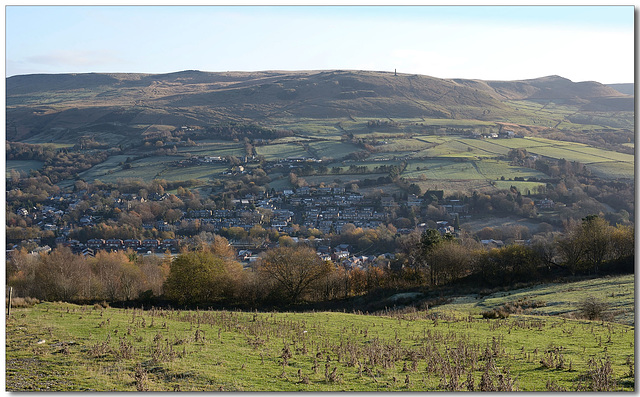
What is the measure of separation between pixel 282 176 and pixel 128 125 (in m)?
78.0

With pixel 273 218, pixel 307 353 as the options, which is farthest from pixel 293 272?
pixel 273 218

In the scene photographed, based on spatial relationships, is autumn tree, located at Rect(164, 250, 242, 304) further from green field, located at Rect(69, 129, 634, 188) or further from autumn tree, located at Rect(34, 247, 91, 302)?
green field, located at Rect(69, 129, 634, 188)

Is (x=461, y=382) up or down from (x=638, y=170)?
down

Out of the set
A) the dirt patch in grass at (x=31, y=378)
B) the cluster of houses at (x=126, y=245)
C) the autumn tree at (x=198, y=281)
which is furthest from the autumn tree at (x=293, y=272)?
the cluster of houses at (x=126, y=245)

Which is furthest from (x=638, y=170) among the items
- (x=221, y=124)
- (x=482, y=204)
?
(x=221, y=124)

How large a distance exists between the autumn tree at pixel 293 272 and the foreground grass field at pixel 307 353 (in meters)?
11.8

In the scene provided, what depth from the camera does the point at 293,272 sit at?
33.0 m

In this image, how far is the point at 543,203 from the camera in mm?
82375

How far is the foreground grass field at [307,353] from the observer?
10820 millimetres

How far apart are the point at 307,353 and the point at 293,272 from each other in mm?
19496

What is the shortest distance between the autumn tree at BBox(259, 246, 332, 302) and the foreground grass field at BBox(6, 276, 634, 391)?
38.7 ft

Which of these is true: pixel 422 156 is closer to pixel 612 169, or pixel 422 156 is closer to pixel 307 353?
pixel 612 169

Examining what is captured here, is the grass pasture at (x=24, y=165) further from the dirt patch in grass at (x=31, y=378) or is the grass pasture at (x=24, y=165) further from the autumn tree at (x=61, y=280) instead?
the dirt patch in grass at (x=31, y=378)

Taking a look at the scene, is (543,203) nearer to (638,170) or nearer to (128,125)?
(638,170)
